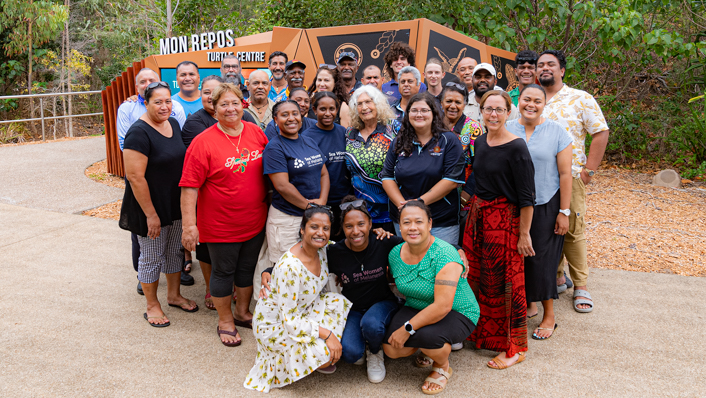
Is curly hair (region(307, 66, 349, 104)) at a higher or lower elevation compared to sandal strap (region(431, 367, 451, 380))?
higher

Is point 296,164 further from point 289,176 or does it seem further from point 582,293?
point 582,293

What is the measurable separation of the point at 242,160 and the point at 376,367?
1660 millimetres

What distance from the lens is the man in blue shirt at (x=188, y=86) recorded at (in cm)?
462

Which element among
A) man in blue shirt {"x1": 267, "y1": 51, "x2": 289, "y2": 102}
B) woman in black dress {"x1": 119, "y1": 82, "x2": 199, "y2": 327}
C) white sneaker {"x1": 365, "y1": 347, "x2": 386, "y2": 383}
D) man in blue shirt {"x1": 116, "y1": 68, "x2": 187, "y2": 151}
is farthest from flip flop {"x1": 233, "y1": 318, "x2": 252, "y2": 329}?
man in blue shirt {"x1": 267, "y1": 51, "x2": 289, "y2": 102}

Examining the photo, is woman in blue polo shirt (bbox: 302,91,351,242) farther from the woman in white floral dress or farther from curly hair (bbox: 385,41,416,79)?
curly hair (bbox: 385,41,416,79)

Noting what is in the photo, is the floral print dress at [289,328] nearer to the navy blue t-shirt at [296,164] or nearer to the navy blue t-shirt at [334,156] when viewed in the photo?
the navy blue t-shirt at [296,164]

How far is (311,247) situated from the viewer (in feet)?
10.2

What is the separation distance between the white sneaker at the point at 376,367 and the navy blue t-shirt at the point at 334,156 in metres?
Answer: 1.19

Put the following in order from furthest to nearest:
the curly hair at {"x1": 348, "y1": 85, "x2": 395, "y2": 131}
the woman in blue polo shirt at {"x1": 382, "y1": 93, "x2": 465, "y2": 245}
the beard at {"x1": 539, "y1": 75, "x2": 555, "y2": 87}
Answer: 1. the beard at {"x1": 539, "y1": 75, "x2": 555, "y2": 87}
2. the curly hair at {"x1": 348, "y1": 85, "x2": 395, "y2": 131}
3. the woman in blue polo shirt at {"x1": 382, "y1": 93, "x2": 465, "y2": 245}

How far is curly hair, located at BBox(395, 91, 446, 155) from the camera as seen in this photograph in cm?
338

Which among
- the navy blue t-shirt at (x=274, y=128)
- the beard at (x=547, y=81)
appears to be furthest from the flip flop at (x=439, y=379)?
the beard at (x=547, y=81)

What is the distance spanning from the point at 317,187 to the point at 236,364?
1.34m

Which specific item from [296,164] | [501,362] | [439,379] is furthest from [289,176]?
[501,362]

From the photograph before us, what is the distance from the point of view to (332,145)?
375cm
